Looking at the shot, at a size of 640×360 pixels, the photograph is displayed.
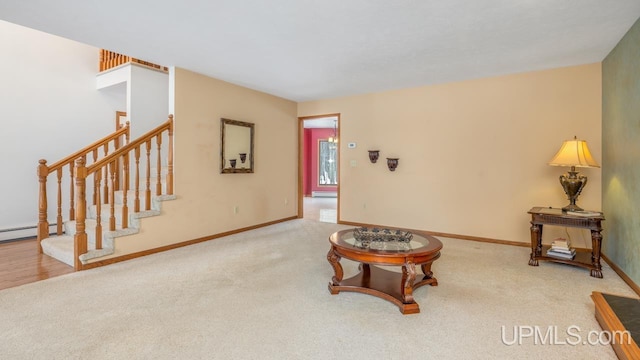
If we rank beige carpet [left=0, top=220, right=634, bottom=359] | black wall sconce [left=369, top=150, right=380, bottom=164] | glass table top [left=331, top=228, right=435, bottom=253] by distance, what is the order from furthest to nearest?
1. black wall sconce [left=369, top=150, right=380, bottom=164]
2. glass table top [left=331, top=228, right=435, bottom=253]
3. beige carpet [left=0, top=220, right=634, bottom=359]

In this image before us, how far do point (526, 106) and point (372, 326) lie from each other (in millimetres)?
3822

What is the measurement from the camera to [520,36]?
10.3 feet

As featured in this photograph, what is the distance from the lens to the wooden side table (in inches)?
125

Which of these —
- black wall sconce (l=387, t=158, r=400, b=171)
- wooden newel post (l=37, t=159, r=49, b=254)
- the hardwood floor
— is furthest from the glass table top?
wooden newel post (l=37, t=159, r=49, b=254)

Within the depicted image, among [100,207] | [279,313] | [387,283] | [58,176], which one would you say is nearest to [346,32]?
[387,283]

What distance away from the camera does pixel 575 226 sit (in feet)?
10.8

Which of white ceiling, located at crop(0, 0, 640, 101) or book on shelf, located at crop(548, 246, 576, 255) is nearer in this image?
white ceiling, located at crop(0, 0, 640, 101)

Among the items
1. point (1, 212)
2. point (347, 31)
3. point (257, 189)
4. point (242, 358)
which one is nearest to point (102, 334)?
point (242, 358)

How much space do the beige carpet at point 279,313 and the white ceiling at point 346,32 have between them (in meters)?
2.38

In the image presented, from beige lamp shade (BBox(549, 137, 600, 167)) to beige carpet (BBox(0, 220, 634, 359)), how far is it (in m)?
1.13

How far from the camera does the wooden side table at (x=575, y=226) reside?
3.18 m

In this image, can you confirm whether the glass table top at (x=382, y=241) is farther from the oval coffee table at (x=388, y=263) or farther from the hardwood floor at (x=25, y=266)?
the hardwood floor at (x=25, y=266)

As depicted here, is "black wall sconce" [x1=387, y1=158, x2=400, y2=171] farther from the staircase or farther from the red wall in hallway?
the red wall in hallway

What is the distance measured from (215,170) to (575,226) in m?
4.53
